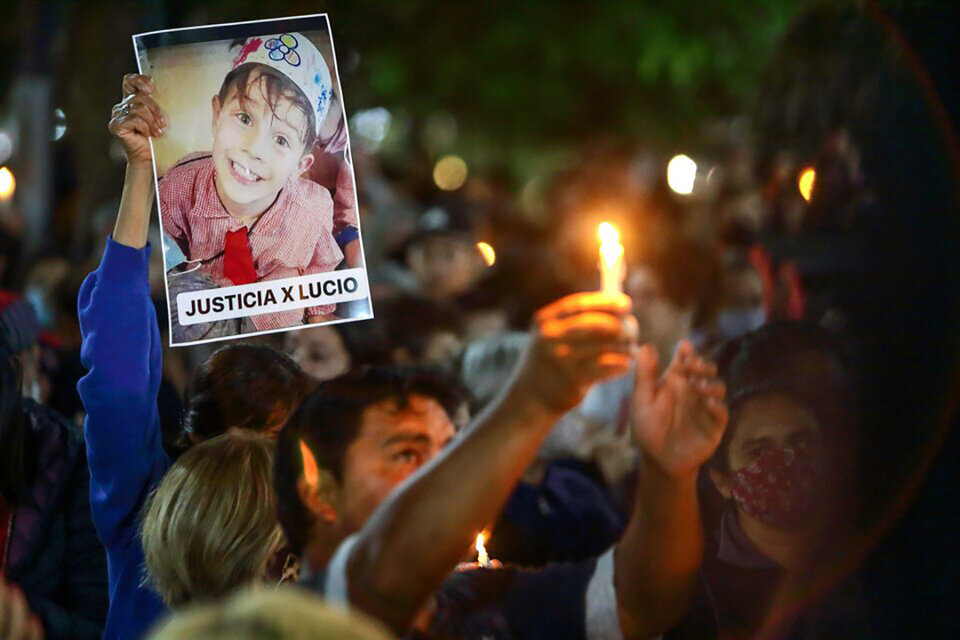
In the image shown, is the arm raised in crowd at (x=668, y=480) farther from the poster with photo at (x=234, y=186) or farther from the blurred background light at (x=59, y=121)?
the blurred background light at (x=59, y=121)

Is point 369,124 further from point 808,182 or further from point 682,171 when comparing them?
point 808,182

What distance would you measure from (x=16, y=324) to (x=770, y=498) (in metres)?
2.52

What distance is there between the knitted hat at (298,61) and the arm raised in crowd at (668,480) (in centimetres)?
106

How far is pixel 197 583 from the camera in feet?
10.1

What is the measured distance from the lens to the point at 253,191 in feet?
10.3

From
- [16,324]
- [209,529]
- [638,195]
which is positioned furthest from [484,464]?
[638,195]

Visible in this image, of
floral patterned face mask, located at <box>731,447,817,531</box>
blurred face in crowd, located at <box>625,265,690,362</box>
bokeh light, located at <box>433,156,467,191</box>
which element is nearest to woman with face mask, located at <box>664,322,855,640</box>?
floral patterned face mask, located at <box>731,447,817,531</box>

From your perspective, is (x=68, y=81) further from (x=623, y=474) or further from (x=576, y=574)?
(x=576, y=574)

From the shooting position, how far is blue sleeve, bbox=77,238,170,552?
318 cm

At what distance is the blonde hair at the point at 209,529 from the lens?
3.07 metres

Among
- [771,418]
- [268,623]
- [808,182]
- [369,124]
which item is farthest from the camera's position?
[369,124]

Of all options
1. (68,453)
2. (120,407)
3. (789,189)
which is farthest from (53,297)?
(120,407)

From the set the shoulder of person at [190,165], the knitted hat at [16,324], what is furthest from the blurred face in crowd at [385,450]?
the knitted hat at [16,324]

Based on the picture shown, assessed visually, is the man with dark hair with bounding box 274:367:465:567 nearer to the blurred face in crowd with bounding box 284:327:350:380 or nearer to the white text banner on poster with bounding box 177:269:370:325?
the white text banner on poster with bounding box 177:269:370:325
